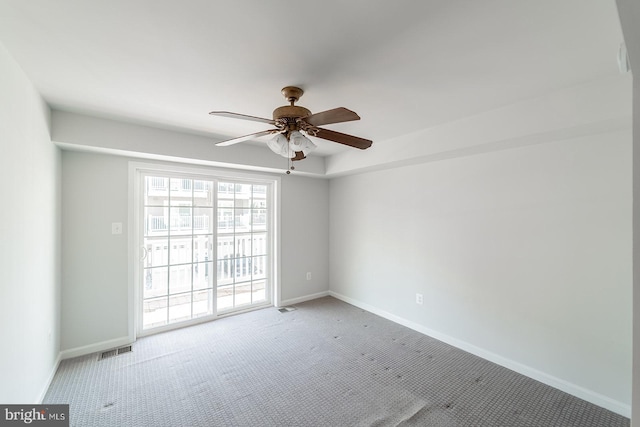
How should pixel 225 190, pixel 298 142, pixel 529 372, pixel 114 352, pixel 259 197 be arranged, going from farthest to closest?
pixel 259 197, pixel 225 190, pixel 114 352, pixel 529 372, pixel 298 142

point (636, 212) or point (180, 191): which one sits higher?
point (180, 191)

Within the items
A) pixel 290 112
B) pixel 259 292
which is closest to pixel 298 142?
pixel 290 112

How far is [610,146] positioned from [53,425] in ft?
14.4

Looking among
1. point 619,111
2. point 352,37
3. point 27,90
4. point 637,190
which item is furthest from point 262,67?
point 619,111

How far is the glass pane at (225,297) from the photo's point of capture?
12.5ft

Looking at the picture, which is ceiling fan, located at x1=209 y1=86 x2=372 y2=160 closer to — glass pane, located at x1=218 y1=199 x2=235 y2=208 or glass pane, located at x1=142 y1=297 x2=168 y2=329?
glass pane, located at x1=218 y1=199 x2=235 y2=208

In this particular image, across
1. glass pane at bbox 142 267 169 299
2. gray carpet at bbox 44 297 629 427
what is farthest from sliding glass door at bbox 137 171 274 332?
gray carpet at bbox 44 297 629 427

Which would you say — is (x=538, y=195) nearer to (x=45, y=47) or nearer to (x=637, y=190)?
(x=637, y=190)

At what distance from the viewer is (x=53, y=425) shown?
5.73 feet

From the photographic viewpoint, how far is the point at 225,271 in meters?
3.83

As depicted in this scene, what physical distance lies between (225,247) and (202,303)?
800mm

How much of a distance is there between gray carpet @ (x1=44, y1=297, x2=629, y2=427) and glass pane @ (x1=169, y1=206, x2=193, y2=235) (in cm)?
126

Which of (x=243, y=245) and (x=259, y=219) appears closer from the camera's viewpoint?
(x=243, y=245)

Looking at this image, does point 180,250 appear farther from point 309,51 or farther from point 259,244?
point 309,51
